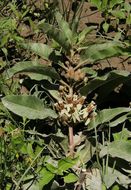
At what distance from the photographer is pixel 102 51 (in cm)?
221

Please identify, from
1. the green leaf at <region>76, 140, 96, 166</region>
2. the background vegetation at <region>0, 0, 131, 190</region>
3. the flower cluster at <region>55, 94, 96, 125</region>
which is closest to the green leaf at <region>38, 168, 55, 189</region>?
the background vegetation at <region>0, 0, 131, 190</region>

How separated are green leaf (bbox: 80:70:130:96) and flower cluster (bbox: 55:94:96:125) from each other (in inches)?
2.3

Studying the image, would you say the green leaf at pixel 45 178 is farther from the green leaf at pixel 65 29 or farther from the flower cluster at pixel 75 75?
the green leaf at pixel 65 29

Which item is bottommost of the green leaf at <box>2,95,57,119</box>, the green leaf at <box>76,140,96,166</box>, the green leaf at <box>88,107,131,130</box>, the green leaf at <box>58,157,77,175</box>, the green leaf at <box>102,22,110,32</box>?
the green leaf at <box>76,140,96,166</box>

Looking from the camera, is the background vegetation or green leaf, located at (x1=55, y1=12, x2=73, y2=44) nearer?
the background vegetation

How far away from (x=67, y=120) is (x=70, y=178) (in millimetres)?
339

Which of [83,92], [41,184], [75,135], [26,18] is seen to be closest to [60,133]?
[75,135]

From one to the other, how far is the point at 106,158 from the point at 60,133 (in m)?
0.29

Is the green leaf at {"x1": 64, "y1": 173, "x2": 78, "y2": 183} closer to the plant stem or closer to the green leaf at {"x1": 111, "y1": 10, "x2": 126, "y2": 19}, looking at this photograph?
the plant stem

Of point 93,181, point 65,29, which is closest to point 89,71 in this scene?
point 65,29

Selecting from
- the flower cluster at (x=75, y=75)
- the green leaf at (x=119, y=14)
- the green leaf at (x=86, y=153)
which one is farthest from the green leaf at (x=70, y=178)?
the green leaf at (x=119, y=14)

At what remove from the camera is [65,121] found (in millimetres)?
2268

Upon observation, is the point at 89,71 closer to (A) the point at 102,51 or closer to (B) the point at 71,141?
(A) the point at 102,51

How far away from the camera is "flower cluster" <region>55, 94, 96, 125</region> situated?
7.27 feet
